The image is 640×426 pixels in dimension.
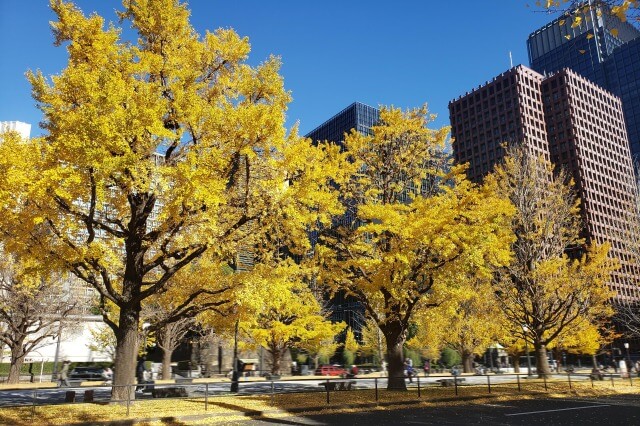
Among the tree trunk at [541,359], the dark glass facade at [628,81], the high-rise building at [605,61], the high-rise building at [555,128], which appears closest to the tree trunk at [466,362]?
the tree trunk at [541,359]

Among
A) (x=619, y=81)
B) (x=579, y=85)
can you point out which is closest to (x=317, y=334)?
(x=579, y=85)

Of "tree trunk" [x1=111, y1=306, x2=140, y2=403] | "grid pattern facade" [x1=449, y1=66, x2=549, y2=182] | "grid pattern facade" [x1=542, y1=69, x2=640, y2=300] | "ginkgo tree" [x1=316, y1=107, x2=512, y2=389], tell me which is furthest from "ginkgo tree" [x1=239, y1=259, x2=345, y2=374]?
"grid pattern facade" [x1=449, y1=66, x2=549, y2=182]

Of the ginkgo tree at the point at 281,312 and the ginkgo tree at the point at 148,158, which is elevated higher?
the ginkgo tree at the point at 148,158

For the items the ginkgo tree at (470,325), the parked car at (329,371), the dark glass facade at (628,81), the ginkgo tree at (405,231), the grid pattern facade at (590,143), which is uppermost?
the dark glass facade at (628,81)

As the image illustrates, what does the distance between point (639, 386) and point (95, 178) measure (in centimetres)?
2763

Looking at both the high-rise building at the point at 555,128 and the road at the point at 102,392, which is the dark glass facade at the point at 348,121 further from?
the road at the point at 102,392

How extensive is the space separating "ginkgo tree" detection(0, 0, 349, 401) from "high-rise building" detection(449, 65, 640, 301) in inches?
4168

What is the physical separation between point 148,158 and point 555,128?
125155 millimetres

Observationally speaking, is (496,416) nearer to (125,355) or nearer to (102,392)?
(125,355)

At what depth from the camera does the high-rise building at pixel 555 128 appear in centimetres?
11162

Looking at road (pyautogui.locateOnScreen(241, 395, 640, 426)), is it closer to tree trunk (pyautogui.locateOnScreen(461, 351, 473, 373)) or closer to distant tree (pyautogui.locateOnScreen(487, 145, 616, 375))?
distant tree (pyautogui.locateOnScreen(487, 145, 616, 375))

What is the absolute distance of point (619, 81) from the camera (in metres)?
166

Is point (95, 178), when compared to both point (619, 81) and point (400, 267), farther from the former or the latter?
point (619, 81)

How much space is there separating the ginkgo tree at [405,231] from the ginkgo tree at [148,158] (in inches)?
Answer: 112
